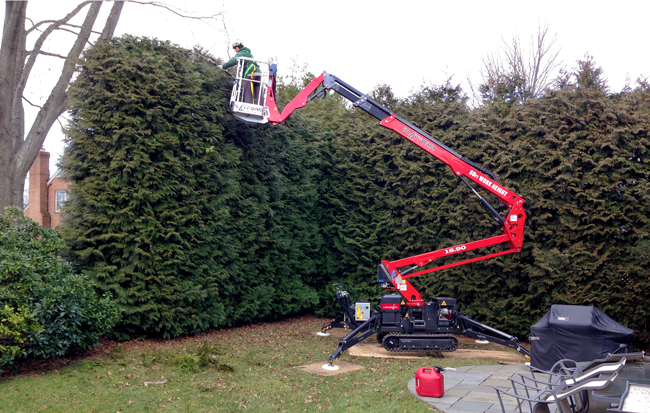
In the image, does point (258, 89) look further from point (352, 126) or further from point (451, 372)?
point (451, 372)

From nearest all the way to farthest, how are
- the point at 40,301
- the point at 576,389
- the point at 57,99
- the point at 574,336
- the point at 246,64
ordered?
the point at 576,389
the point at 40,301
the point at 574,336
the point at 246,64
the point at 57,99

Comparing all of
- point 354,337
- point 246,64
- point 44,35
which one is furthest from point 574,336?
point 44,35

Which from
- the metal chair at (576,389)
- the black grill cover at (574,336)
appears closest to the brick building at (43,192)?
the black grill cover at (574,336)

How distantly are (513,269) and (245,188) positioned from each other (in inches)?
241

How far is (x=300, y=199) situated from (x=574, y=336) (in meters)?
7.10

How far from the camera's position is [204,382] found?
662cm

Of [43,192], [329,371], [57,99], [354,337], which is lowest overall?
[329,371]

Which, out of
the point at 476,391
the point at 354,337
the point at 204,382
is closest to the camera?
the point at 476,391

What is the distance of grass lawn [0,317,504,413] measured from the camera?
5.66 metres

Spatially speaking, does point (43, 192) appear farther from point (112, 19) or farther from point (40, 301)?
point (40, 301)

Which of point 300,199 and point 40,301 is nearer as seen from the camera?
point 40,301

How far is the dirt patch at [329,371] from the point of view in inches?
298

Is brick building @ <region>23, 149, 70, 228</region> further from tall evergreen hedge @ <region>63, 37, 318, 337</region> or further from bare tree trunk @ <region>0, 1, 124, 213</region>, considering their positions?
tall evergreen hedge @ <region>63, 37, 318, 337</region>

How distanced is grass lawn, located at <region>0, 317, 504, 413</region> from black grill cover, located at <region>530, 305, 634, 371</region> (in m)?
1.06
